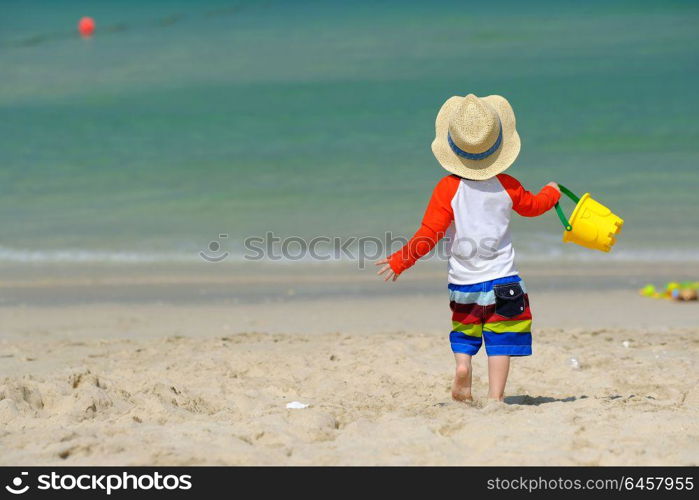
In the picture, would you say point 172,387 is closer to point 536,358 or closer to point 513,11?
point 536,358

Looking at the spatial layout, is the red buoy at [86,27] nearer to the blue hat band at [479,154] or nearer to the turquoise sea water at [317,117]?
the turquoise sea water at [317,117]

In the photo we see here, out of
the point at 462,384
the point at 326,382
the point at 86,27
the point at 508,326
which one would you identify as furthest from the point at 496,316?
the point at 86,27

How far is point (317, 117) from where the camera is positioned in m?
14.5

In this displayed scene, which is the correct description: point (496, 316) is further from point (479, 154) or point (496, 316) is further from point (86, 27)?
point (86, 27)

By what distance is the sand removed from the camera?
133 inches

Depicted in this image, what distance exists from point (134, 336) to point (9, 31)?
1711cm

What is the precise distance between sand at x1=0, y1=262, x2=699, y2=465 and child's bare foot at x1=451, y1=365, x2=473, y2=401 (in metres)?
0.06

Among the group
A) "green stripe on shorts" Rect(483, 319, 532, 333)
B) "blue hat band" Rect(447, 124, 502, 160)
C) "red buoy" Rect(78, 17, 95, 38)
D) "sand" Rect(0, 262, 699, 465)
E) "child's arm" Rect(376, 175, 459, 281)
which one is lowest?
"sand" Rect(0, 262, 699, 465)

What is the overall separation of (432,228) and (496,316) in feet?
1.49

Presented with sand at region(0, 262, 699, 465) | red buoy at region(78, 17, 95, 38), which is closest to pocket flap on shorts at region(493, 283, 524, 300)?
sand at region(0, 262, 699, 465)

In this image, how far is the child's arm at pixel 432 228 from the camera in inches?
161

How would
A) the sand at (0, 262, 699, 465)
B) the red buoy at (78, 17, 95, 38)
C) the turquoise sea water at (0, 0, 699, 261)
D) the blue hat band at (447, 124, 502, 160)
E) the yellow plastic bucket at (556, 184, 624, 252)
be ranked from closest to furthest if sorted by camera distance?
1. the sand at (0, 262, 699, 465)
2. the blue hat band at (447, 124, 502, 160)
3. the yellow plastic bucket at (556, 184, 624, 252)
4. the turquoise sea water at (0, 0, 699, 261)
5. the red buoy at (78, 17, 95, 38)

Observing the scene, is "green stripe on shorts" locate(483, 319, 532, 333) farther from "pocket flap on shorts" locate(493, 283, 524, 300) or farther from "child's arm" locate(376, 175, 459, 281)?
"child's arm" locate(376, 175, 459, 281)

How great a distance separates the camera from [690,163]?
39.4ft
